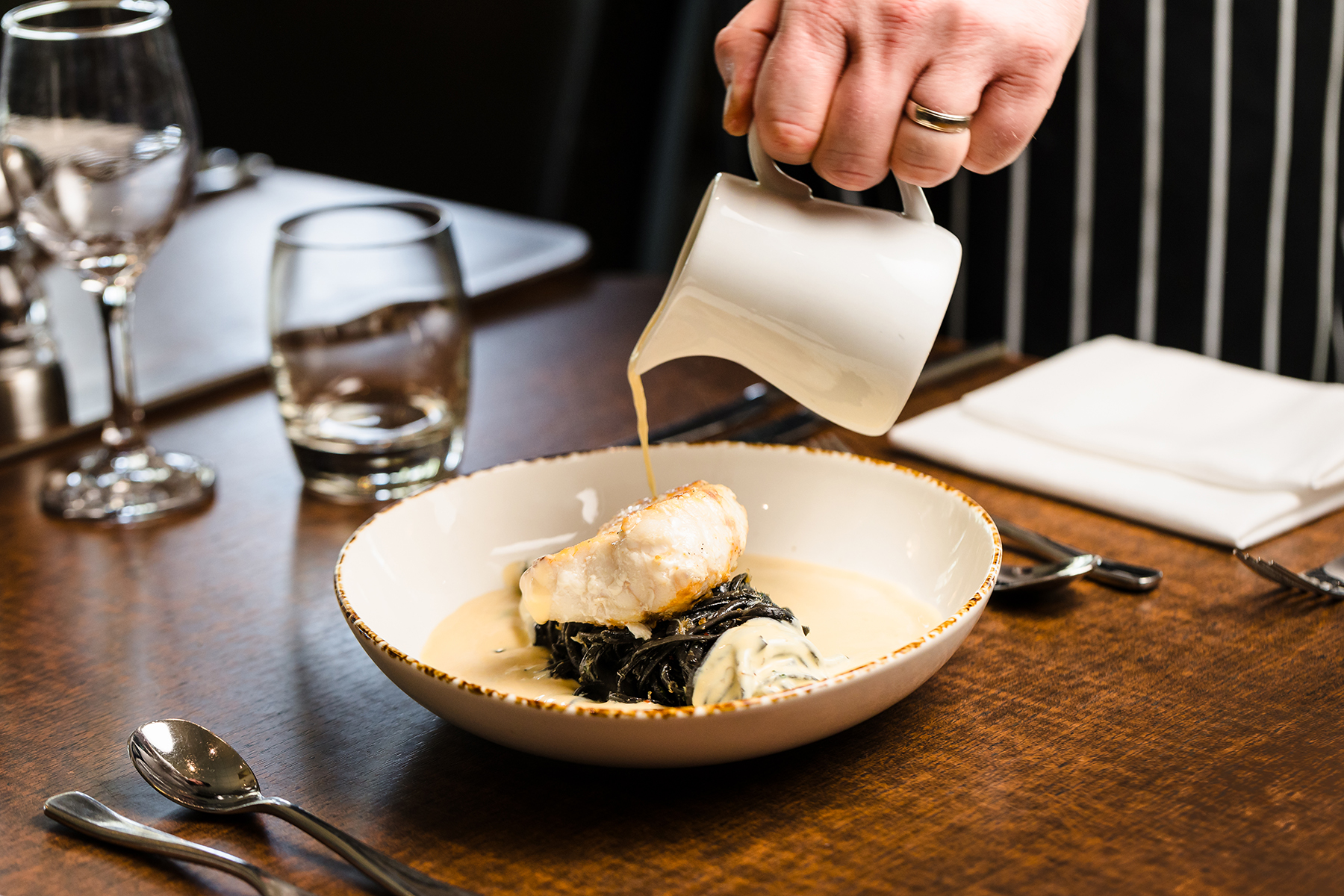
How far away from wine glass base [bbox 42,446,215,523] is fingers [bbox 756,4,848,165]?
73 cm

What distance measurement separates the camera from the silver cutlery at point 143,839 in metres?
0.67

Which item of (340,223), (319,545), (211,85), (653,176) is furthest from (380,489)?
(211,85)

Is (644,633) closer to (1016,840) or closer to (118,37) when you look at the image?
(1016,840)

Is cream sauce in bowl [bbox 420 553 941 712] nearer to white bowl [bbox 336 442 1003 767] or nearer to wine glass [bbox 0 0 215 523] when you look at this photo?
white bowl [bbox 336 442 1003 767]

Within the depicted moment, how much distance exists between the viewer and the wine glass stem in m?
1.29

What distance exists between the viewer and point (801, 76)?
87cm

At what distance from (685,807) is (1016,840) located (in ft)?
0.60

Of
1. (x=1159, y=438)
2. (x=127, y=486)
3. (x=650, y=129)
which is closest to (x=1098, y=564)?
(x=1159, y=438)

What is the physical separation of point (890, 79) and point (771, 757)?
454mm

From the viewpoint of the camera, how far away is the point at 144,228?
1.24m

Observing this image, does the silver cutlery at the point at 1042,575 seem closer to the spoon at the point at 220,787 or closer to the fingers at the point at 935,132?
the fingers at the point at 935,132

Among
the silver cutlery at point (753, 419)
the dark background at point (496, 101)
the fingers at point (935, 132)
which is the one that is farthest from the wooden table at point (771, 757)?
the dark background at point (496, 101)

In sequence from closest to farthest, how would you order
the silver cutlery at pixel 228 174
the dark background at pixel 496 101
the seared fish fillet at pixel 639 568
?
the seared fish fillet at pixel 639 568 < the silver cutlery at pixel 228 174 < the dark background at pixel 496 101

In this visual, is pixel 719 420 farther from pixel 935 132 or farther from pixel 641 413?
pixel 935 132
